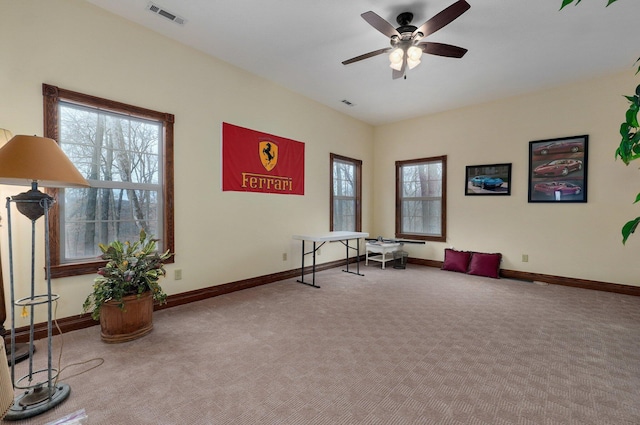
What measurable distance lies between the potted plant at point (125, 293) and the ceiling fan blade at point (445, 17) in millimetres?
3145

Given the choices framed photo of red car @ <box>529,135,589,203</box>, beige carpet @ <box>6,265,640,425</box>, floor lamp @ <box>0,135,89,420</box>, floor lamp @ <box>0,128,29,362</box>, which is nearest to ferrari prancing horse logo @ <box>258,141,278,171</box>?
beige carpet @ <box>6,265,640,425</box>

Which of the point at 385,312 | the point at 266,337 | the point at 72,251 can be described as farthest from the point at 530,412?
the point at 72,251

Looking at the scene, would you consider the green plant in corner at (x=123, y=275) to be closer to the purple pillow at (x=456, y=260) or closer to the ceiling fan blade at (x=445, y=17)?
the ceiling fan blade at (x=445, y=17)

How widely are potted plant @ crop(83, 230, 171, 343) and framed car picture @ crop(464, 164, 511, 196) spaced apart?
16.4ft

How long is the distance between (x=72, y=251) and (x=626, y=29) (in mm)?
5915

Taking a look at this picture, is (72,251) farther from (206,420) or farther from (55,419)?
(206,420)

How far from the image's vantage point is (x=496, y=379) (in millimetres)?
1979

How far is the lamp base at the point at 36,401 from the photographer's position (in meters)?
1.61

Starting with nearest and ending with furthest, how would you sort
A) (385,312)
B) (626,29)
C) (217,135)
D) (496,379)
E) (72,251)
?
(496,379) → (72,251) → (626,29) → (385,312) → (217,135)

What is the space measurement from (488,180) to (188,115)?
15.6 ft

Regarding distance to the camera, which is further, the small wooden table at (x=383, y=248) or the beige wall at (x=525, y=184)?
the small wooden table at (x=383, y=248)

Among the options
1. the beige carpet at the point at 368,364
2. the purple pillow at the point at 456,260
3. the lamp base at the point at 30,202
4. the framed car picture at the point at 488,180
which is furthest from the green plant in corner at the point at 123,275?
the framed car picture at the point at 488,180

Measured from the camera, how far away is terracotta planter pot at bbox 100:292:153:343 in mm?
2463

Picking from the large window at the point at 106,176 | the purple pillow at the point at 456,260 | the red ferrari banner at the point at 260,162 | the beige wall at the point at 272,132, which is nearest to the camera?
the beige wall at the point at 272,132
